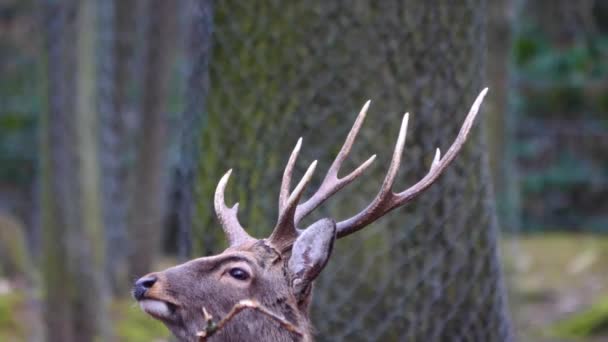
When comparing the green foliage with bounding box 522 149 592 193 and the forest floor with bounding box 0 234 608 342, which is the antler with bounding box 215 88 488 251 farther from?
the green foliage with bounding box 522 149 592 193

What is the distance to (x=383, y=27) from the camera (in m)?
4.87

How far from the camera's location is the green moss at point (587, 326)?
9180 millimetres

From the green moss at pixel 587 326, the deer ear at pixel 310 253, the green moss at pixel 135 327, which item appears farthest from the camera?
the green moss at pixel 587 326

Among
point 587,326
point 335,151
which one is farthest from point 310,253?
point 587,326

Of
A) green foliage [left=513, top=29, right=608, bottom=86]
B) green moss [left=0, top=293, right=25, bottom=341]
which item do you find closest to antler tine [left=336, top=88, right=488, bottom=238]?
green moss [left=0, top=293, right=25, bottom=341]

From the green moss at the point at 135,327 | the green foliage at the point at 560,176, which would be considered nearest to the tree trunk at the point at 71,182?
the green moss at the point at 135,327

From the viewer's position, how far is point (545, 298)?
36.5 feet

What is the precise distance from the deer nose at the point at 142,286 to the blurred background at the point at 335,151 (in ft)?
4.67

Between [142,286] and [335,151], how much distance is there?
158cm

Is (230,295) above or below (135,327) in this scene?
below

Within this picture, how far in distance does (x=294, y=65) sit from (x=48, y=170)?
294 centimetres

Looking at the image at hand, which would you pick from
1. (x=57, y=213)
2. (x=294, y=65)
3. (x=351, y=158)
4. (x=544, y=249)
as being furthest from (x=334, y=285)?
(x=544, y=249)

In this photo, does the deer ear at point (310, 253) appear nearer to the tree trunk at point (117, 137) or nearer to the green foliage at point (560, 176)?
the tree trunk at point (117, 137)

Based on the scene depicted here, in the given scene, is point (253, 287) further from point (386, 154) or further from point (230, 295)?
point (386, 154)
